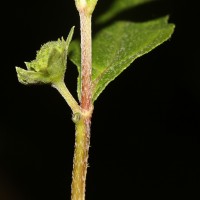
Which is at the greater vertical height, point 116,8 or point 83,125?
point 116,8

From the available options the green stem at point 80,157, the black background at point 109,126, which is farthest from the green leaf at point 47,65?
the black background at point 109,126

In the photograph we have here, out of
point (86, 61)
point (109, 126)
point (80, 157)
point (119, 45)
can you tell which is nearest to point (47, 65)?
point (86, 61)

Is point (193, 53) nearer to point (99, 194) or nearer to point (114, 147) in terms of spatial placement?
point (114, 147)

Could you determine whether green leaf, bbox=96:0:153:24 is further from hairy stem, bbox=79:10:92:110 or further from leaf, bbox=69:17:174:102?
hairy stem, bbox=79:10:92:110

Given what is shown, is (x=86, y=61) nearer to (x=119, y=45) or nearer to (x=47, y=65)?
(x=47, y=65)

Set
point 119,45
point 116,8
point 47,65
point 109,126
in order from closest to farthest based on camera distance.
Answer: point 47,65, point 119,45, point 116,8, point 109,126
